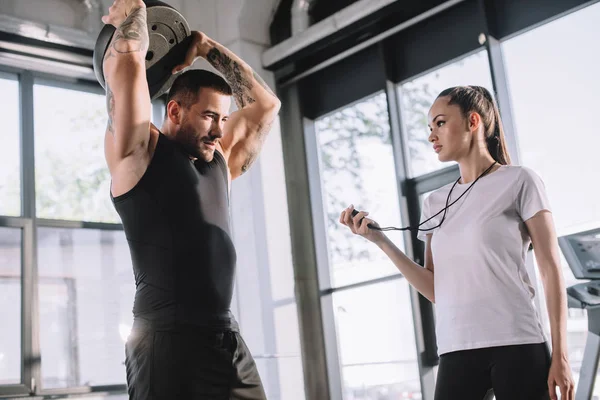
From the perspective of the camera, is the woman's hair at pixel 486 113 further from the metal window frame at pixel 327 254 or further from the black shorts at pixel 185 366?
the metal window frame at pixel 327 254

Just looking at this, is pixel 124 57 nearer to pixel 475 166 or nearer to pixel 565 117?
pixel 475 166

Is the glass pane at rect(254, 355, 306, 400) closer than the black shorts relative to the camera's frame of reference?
No

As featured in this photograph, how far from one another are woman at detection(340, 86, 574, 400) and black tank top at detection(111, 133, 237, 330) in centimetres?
48

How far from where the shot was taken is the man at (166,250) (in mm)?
1774

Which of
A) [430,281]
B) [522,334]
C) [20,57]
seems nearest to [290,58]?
[20,57]

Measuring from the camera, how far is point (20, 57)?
4.83m

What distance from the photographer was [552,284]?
6.37ft

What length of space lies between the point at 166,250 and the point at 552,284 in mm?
993

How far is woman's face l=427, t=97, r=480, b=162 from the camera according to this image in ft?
7.14

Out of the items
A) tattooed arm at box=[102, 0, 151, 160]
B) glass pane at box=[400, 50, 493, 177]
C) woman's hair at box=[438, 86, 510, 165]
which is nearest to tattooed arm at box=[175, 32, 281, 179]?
tattooed arm at box=[102, 0, 151, 160]

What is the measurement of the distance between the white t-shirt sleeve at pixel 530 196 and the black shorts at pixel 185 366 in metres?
0.84

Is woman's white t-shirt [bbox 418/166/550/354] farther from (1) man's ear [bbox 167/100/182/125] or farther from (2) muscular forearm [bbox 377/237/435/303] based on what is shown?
(1) man's ear [bbox 167/100/182/125]

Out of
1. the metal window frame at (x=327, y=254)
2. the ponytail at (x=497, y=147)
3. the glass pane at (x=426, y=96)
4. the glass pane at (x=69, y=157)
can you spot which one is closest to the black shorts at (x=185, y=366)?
the ponytail at (x=497, y=147)

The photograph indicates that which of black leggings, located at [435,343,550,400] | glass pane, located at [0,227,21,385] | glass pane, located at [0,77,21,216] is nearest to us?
black leggings, located at [435,343,550,400]
